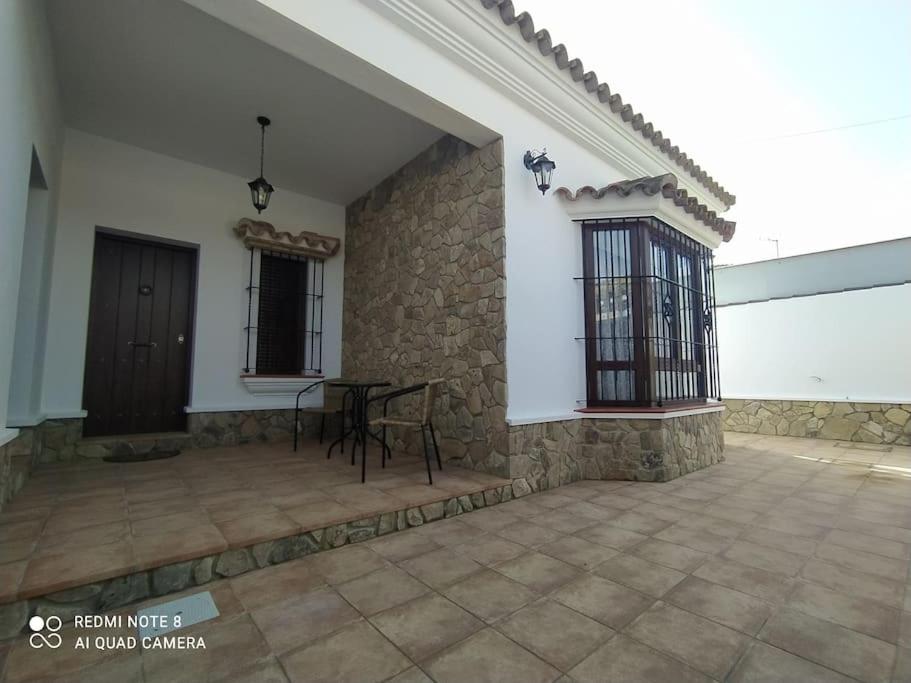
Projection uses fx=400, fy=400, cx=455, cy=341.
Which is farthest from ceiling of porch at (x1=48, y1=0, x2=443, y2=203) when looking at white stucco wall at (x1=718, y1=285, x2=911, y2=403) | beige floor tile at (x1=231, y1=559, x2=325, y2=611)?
white stucco wall at (x1=718, y1=285, x2=911, y2=403)

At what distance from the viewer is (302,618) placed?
4.93ft

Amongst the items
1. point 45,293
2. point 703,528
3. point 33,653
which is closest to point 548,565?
point 703,528

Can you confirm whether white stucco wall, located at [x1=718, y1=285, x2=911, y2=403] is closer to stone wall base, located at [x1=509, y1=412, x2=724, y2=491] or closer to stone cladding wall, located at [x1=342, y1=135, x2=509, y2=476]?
stone wall base, located at [x1=509, y1=412, x2=724, y2=491]

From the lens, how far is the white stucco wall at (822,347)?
5.55 meters

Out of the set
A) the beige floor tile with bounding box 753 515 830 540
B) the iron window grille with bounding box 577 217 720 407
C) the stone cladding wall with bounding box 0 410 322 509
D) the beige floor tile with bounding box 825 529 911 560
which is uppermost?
the iron window grille with bounding box 577 217 720 407

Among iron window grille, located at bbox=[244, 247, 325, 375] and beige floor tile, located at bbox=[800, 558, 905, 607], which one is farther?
iron window grille, located at bbox=[244, 247, 325, 375]

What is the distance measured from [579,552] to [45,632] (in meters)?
2.21

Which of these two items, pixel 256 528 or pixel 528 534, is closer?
pixel 256 528

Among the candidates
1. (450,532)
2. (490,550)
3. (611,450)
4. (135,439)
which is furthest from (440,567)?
(135,439)

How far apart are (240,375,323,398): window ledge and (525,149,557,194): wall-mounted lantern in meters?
3.42

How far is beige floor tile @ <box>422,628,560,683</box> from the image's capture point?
1202 millimetres

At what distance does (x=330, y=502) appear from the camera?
246 centimetres

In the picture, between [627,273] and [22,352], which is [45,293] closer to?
[22,352]

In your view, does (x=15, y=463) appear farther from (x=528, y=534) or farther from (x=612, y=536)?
(x=612, y=536)
